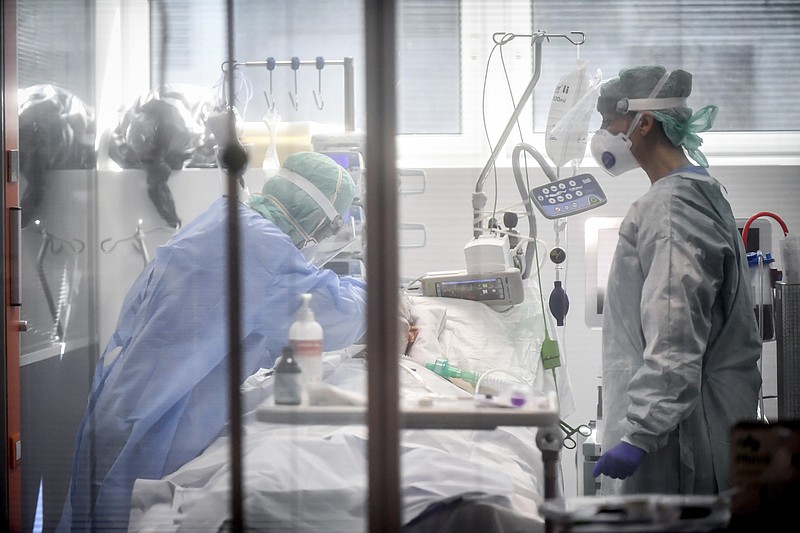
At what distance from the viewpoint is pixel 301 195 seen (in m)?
2.18

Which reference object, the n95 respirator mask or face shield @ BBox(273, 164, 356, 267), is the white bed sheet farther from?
the n95 respirator mask

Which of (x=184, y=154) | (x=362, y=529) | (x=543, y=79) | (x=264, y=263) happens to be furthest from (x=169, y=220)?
(x=543, y=79)

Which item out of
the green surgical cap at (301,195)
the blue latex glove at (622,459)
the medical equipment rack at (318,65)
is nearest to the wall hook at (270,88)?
the medical equipment rack at (318,65)

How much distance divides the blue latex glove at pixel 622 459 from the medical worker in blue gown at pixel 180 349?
2.04 feet

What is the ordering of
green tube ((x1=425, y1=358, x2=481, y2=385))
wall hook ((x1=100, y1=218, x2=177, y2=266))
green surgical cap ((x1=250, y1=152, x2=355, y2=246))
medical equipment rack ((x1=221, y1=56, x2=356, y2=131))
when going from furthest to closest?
green tube ((x1=425, y1=358, x2=481, y2=385)) → green surgical cap ((x1=250, y1=152, x2=355, y2=246)) → wall hook ((x1=100, y1=218, x2=177, y2=266)) → medical equipment rack ((x1=221, y1=56, x2=356, y2=131))

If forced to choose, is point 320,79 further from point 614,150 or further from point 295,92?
point 614,150

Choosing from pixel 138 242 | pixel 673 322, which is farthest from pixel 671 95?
pixel 138 242

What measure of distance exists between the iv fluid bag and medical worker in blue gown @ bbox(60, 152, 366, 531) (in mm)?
786

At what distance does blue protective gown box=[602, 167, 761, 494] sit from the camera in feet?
5.74

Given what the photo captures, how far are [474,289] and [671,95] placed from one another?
0.93 meters

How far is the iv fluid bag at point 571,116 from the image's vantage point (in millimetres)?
2299

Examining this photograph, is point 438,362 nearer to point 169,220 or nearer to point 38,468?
point 169,220

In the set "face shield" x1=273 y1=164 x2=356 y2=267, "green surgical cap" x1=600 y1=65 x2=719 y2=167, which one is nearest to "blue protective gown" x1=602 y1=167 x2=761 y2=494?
"green surgical cap" x1=600 y1=65 x2=719 y2=167

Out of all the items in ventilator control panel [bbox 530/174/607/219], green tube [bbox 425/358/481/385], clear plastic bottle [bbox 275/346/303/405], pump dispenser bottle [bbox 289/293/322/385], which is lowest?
green tube [bbox 425/358/481/385]
